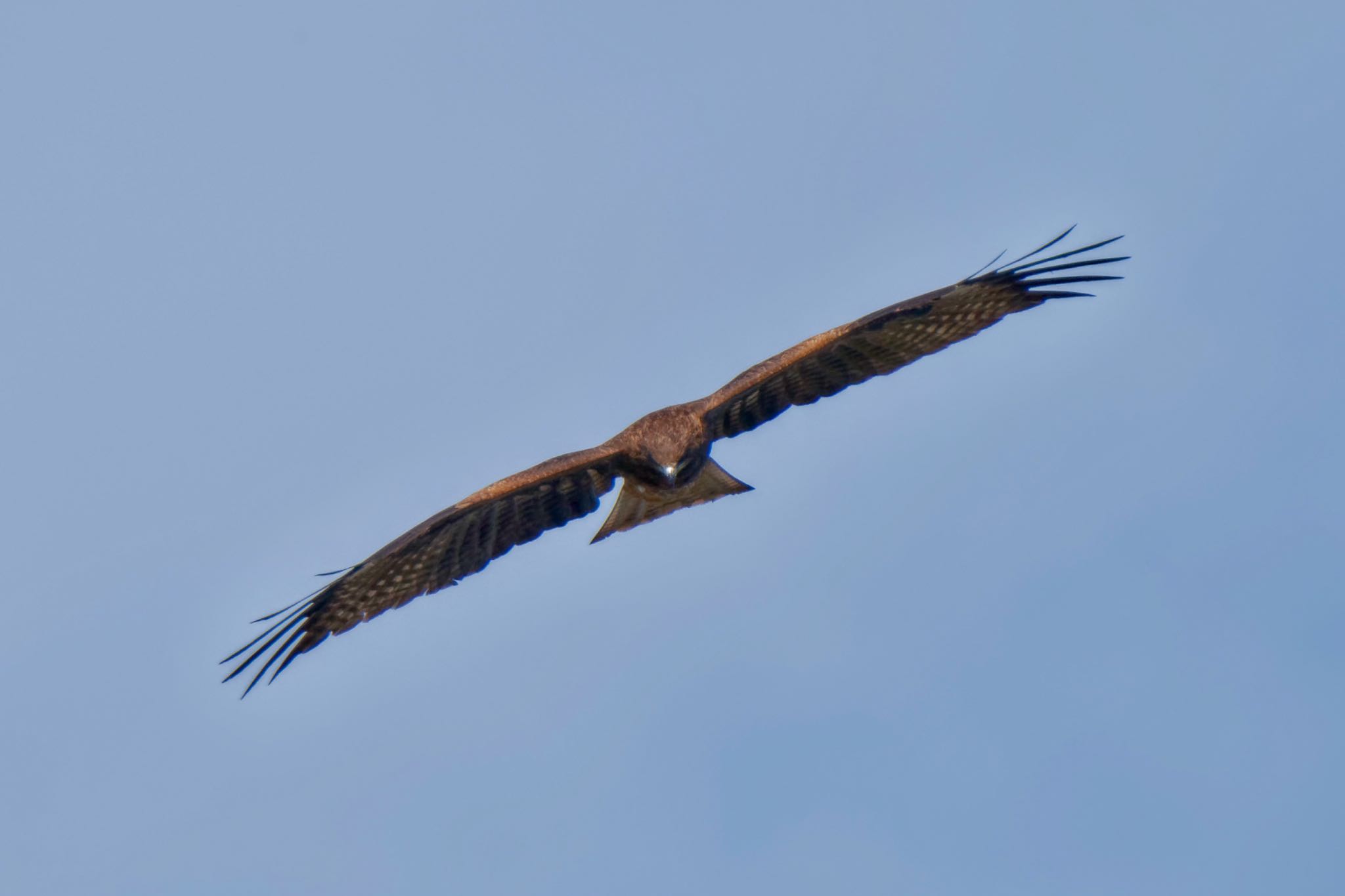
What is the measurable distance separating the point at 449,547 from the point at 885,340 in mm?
3094

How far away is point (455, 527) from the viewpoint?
45.2 ft

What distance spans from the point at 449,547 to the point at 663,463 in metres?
1.51

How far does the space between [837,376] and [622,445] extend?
148 cm

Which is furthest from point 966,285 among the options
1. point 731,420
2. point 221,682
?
point 221,682

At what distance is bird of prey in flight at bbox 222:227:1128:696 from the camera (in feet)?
44.5

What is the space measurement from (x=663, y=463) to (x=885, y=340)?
1656 mm

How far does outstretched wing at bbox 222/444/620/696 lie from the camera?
13555 millimetres

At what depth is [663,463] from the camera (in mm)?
13547

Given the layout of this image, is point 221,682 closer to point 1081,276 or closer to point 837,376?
point 837,376

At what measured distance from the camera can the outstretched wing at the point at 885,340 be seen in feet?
44.6

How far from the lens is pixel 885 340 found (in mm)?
13859

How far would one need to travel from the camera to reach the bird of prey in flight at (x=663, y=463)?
1358cm

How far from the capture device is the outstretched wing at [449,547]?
13.6 meters

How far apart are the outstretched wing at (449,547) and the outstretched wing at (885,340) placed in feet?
3.22
